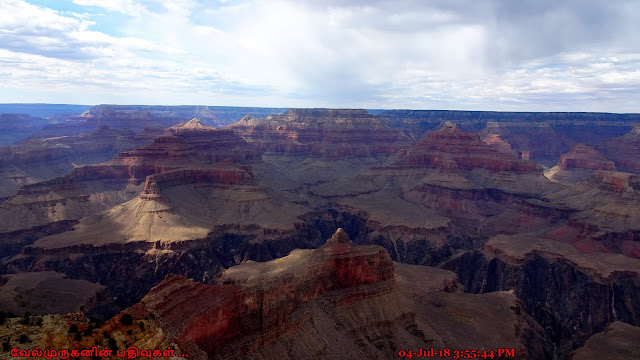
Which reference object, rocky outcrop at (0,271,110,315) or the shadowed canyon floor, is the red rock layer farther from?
rocky outcrop at (0,271,110,315)

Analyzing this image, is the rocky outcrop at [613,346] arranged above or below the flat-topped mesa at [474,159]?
below

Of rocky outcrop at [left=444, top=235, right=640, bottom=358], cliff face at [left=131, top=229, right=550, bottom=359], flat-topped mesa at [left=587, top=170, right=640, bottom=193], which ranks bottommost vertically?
rocky outcrop at [left=444, top=235, right=640, bottom=358]

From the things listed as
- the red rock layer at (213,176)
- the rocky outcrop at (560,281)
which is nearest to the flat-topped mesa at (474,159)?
the rocky outcrop at (560,281)

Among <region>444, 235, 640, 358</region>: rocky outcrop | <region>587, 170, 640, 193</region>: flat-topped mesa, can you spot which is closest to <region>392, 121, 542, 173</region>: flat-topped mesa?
<region>587, 170, 640, 193</region>: flat-topped mesa

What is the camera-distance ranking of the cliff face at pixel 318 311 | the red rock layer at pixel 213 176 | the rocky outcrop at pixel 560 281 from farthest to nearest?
the red rock layer at pixel 213 176, the rocky outcrop at pixel 560 281, the cliff face at pixel 318 311

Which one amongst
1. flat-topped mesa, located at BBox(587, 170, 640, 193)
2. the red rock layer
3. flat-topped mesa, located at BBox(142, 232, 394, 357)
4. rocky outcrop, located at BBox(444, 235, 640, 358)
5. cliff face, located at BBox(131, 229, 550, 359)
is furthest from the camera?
the red rock layer

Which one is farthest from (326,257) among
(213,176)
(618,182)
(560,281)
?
(618,182)

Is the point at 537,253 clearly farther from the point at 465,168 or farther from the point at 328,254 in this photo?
the point at 465,168

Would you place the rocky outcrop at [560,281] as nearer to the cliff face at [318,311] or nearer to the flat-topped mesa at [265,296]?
the cliff face at [318,311]
